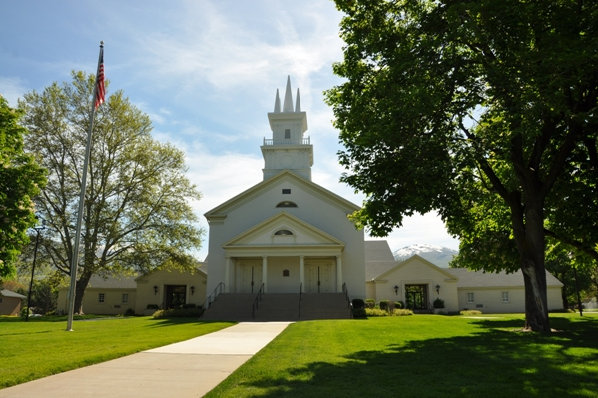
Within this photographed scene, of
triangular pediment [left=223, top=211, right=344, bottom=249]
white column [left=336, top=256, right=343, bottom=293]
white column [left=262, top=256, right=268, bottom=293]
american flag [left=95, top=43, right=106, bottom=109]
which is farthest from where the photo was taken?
triangular pediment [left=223, top=211, right=344, bottom=249]

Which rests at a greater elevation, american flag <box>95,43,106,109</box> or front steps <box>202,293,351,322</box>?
american flag <box>95,43,106,109</box>

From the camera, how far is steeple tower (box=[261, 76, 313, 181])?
1657 inches

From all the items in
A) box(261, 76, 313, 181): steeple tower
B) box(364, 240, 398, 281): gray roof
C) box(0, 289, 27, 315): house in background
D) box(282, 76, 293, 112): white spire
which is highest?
box(282, 76, 293, 112): white spire

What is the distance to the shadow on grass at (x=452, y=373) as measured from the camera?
6156 mm

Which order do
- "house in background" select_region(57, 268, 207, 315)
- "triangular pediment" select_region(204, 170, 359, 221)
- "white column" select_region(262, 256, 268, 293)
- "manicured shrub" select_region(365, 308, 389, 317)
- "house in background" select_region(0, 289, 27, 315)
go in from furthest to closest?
"house in background" select_region(0, 289, 27, 315)
"house in background" select_region(57, 268, 207, 315)
"triangular pediment" select_region(204, 170, 359, 221)
"white column" select_region(262, 256, 268, 293)
"manicured shrub" select_region(365, 308, 389, 317)

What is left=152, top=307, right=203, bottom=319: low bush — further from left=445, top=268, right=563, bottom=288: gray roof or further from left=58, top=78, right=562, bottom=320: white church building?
left=445, top=268, right=563, bottom=288: gray roof

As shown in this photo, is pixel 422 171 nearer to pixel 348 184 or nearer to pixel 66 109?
pixel 348 184

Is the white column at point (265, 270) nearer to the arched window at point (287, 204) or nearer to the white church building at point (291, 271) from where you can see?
the white church building at point (291, 271)

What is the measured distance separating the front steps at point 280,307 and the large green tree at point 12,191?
14020 mm

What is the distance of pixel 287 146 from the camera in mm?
42219

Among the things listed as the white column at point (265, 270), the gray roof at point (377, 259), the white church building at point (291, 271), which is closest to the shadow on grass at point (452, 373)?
the white church building at point (291, 271)

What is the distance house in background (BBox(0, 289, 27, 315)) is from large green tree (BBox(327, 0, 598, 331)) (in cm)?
5676

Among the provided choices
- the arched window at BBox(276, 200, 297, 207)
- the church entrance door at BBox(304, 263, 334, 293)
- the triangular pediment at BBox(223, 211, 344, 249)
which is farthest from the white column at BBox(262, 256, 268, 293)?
the arched window at BBox(276, 200, 297, 207)

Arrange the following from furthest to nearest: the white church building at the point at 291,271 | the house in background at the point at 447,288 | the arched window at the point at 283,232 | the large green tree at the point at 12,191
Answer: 1. the house in background at the point at 447,288
2. the arched window at the point at 283,232
3. the white church building at the point at 291,271
4. the large green tree at the point at 12,191
